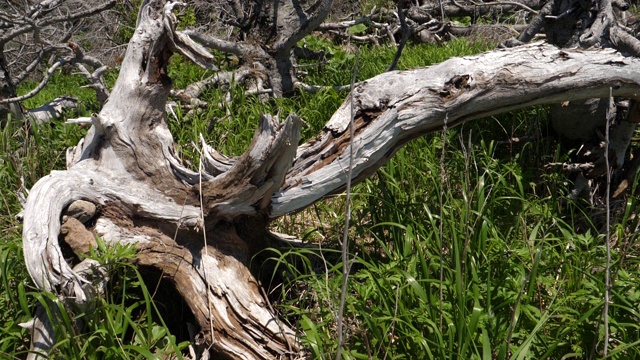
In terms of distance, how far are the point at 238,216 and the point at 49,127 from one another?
252 cm

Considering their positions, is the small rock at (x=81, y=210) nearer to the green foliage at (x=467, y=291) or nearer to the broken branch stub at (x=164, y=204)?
the broken branch stub at (x=164, y=204)

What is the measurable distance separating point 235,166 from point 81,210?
2.52ft

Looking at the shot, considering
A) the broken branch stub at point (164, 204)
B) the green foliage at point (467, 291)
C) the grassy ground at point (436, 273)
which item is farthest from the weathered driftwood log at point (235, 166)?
the green foliage at point (467, 291)

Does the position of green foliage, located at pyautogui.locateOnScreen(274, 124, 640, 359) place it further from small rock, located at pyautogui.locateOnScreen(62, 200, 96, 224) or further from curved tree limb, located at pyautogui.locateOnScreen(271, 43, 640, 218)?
small rock, located at pyautogui.locateOnScreen(62, 200, 96, 224)

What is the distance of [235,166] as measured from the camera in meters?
2.86

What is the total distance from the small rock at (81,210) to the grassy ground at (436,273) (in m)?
0.31

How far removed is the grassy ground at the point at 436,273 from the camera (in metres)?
2.33

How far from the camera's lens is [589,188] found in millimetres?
3623

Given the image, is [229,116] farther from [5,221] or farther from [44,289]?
[44,289]

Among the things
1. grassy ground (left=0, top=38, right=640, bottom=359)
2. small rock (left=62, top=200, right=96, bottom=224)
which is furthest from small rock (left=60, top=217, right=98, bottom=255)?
grassy ground (left=0, top=38, right=640, bottom=359)

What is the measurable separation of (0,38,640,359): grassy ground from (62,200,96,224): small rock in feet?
1.02

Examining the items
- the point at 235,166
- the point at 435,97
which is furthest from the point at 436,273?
the point at 235,166

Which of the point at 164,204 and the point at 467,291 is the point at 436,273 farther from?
the point at 164,204

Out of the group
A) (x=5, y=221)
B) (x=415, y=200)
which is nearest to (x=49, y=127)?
(x=5, y=221)
